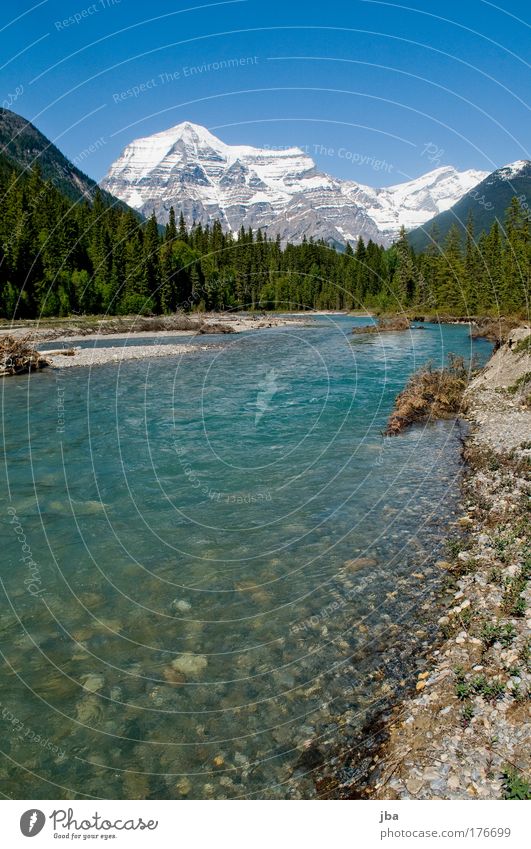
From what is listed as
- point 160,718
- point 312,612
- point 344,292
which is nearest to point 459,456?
point 312,612

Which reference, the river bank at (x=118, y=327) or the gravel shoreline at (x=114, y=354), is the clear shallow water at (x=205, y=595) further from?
the river bank at (x=118, y=327)

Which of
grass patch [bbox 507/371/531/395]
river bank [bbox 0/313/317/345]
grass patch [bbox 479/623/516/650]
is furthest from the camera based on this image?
river bank [bbox 0/313/317/345]

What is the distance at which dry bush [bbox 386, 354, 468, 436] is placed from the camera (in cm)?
2028

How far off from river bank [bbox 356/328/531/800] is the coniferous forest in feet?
150

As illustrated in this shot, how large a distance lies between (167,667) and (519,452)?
37.2 ft

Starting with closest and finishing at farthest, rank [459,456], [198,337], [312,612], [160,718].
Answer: [160,718] → [312,612] → [459,456] → [198,337]

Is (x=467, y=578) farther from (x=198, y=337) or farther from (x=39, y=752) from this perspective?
(x=198, y=337)

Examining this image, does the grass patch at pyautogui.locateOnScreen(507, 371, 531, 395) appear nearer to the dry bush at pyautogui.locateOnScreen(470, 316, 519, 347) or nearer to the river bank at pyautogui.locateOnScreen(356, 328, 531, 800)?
the river bank at pyautogui.locateOnScreen(356, 328, 531, 800)

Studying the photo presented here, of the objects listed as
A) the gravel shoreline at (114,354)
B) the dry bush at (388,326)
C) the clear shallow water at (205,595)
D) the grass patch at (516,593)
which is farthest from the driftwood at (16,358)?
the dry bush at (388,326)

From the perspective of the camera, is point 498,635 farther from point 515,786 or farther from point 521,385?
point 521,385

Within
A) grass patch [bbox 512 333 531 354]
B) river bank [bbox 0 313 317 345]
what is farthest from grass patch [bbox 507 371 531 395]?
river bank [bbox 0 313 317 345]

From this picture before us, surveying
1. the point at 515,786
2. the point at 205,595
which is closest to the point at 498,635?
the point at 515,786

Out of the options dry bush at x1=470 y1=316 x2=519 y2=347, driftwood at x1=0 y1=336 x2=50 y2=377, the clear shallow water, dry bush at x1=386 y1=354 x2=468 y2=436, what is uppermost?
dry bush at x1=470 y1=316 x2=519 y2=347

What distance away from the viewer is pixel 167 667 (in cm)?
689
